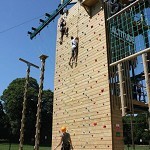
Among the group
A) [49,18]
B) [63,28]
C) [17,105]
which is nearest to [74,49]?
[63,28]

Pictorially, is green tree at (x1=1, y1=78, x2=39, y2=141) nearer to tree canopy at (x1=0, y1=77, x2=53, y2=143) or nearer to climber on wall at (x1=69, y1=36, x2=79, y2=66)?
tree canopy at (x1=0, y1=77, x2=53, y2=143)

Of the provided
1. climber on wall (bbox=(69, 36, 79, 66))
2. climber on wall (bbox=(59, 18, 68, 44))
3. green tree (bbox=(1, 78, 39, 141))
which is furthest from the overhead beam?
green tree (bbox=(1, 78, 39, 141))

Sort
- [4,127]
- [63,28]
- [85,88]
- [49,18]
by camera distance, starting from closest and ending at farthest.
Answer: [85,88]
[63,28]
[49,18]
[4,127]

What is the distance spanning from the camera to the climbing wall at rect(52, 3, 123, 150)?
8.48m

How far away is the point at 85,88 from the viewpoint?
32.0 feet

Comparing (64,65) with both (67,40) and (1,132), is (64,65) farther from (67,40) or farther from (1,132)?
(1,132)

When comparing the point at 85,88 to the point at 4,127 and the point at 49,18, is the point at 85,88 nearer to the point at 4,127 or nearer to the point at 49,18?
the point at 49,18

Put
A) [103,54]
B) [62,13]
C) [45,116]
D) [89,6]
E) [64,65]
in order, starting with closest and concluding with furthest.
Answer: [103,54] → [89,6] → [64,65] → [62,13] → [45,116]

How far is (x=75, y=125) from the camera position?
974cm

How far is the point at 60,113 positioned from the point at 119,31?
14.9 ft

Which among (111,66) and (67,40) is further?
(67,40)

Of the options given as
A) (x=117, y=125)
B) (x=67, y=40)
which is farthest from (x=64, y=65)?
(x=117, y=125)

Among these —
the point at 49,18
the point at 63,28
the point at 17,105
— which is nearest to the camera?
the point at 63,28

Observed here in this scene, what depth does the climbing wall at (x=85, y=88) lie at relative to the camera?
848 centimetres
